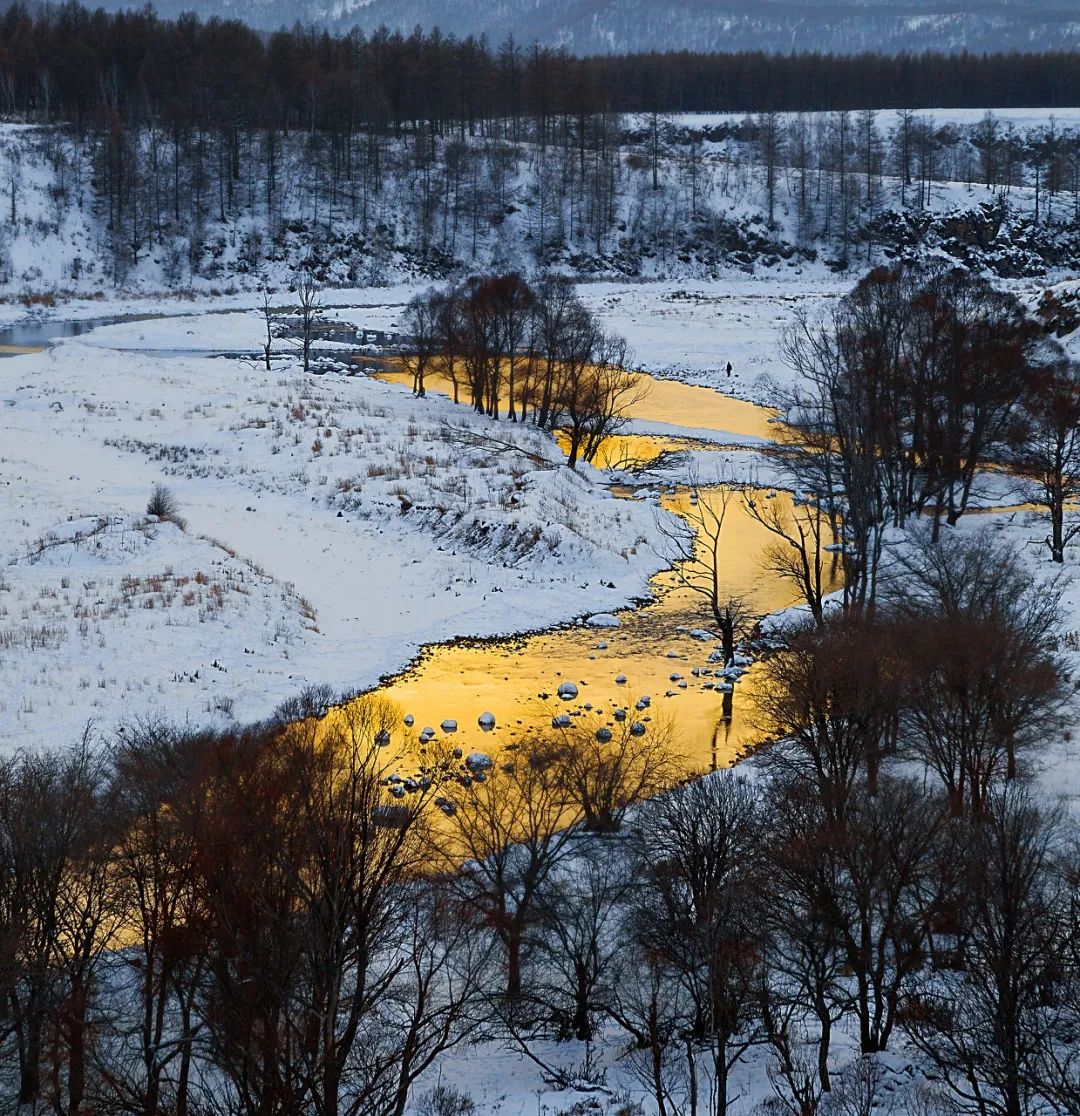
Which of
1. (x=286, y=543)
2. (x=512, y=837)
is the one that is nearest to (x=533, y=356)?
(x=286, y=543)

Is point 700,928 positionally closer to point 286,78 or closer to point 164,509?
point 164,509

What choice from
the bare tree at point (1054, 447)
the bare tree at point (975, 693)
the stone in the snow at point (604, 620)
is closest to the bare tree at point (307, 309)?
the stone in the snow at point (604, 620)

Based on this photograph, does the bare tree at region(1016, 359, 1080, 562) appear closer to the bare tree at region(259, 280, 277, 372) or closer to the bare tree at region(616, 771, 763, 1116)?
the bare tree at region(616, 771, 763, 1116)

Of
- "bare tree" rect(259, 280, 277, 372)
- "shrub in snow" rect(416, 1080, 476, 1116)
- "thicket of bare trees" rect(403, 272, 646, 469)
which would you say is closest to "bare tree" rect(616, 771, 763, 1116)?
"shrub in snow" rect(416, 1080, 476, 1116)

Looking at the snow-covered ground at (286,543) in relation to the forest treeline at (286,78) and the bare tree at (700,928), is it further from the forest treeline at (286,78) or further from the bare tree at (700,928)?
the forest treeline at (286,78)

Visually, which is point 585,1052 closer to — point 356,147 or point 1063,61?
point 356,147
